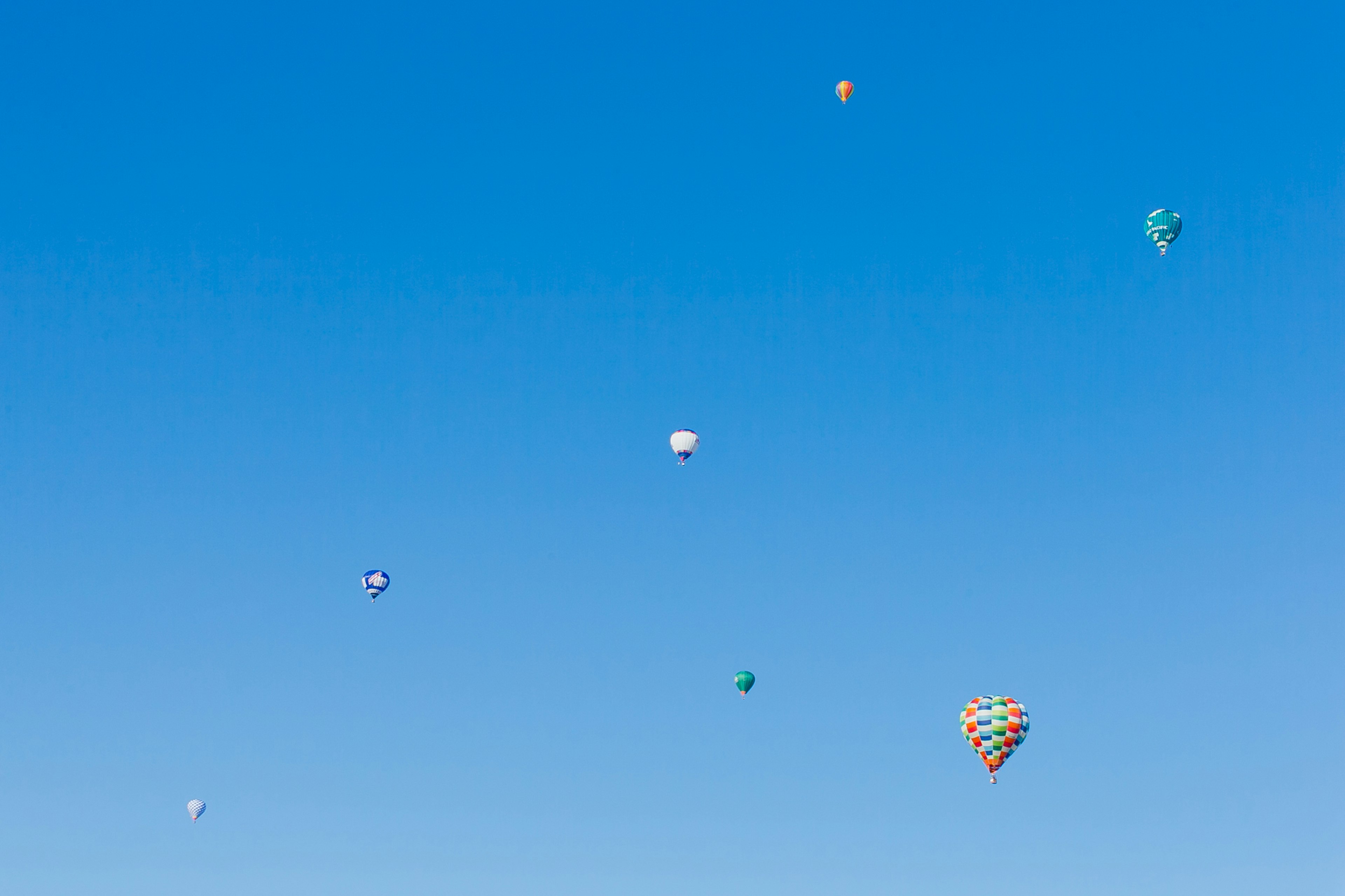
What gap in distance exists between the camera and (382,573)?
3858 inches

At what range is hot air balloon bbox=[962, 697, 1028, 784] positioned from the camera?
80.9 metres

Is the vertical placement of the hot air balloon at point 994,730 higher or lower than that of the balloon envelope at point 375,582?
lower

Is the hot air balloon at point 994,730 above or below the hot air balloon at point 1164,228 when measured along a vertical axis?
below

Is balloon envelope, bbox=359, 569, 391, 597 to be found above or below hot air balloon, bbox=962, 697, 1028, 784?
above

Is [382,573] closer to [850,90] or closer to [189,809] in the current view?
[189,809]

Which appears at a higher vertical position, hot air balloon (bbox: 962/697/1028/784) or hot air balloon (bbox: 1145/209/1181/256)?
hot air balloon (bbox: 1145/209/1181/256)

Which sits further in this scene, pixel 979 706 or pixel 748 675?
pixel 748 675

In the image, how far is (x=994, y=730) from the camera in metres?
81.0

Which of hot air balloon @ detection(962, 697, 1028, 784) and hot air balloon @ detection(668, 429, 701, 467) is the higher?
hot air balloon @ detection(668, 429, 701, 467)

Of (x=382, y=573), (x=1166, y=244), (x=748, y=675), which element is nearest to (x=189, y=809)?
(x=382, y=573)

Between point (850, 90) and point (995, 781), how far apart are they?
117ft

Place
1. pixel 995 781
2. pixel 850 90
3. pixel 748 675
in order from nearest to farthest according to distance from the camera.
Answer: pixel 995 781, pixel 850 90, pixel 748 675

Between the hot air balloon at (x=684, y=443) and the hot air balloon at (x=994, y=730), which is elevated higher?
the hot air balloon at (x=684, y=443)

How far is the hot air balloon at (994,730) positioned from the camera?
80938 mm
